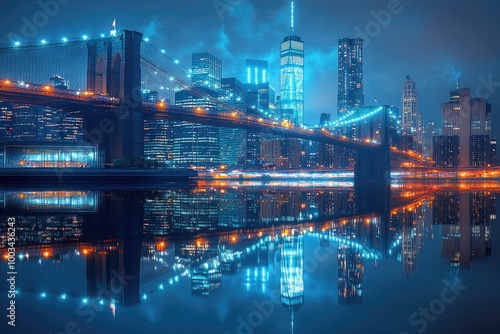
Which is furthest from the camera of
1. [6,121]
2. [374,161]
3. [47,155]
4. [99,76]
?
[6,121]

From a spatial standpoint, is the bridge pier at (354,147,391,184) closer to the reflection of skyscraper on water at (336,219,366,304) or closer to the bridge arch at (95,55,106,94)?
the bridge arch at (95,55,106,94)

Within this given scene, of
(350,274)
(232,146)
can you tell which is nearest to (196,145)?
(232,146)

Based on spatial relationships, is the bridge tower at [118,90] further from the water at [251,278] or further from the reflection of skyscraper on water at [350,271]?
the reflection of skyscraper on water at [350,271]

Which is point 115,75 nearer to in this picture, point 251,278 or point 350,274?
point 251,278

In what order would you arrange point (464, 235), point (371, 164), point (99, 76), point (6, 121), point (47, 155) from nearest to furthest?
point (464, 235), point (99, 76), point (47, 155), point (371, 164), point (6, 121)

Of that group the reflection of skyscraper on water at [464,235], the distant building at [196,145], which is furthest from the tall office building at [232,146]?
the reflection of skyscraper on water at [464,235]

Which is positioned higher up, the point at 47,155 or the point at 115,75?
the point at 115,75

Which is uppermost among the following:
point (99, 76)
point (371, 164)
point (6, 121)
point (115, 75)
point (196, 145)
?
point (6, 121)
